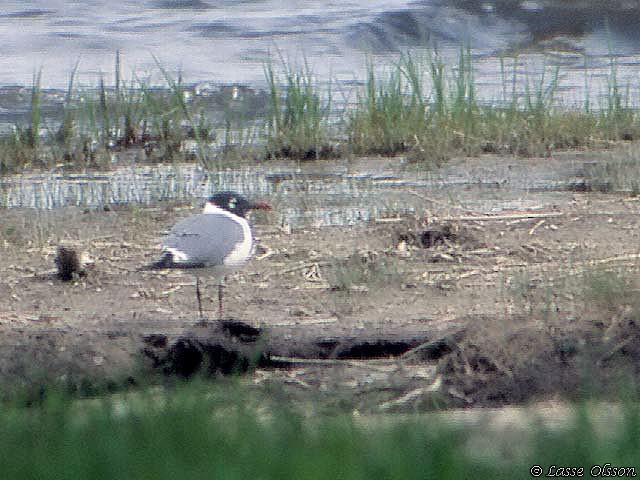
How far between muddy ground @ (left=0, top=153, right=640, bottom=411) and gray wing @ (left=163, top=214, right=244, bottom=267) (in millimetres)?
297

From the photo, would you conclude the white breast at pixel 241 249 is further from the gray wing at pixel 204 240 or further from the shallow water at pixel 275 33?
the shallow water at pixel 275 33

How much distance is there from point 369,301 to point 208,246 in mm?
855

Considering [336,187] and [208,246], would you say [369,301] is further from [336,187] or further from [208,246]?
[336,187]

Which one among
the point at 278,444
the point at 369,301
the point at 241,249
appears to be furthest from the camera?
the point at 369,301

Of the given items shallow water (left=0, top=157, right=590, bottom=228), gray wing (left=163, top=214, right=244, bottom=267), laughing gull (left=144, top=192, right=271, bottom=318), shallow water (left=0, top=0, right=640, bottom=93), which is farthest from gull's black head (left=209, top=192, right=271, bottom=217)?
shallow water (left=0, top=0, right=640, bottom=93)

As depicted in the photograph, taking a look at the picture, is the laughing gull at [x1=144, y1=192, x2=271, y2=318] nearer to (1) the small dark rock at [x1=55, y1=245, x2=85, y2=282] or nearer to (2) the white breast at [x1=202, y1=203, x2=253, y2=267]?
(2) the white breast at [x1=202, y1=203, x2=253, y2=267]

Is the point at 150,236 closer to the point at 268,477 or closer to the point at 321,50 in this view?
the point at 268,477

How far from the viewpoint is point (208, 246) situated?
6.02 meters

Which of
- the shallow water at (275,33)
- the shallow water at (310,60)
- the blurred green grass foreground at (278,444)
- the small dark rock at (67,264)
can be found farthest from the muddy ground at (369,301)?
the shallow water at (275,33)

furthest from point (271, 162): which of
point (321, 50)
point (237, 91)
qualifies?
point (321, 50)

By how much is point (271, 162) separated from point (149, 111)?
3.81ft

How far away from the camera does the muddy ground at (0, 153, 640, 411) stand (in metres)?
4.95

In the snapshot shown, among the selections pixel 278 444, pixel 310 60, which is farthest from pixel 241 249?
pixel 310 60

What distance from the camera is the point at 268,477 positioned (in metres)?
3.13
